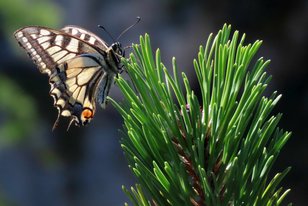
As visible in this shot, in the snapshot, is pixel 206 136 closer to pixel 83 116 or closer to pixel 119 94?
pixel 83 116

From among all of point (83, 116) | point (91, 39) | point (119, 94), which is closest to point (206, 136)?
point (83, 116)

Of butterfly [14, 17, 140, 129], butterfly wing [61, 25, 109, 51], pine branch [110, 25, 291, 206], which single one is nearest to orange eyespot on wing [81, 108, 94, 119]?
butterfly [14, 17, 140, 129]

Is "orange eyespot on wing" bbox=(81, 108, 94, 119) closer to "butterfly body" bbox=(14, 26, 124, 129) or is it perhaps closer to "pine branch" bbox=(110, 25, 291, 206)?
"butterfly body" bbox=(14, 26, 124, 129)

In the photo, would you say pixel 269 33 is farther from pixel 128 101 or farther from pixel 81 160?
pixel 128 101

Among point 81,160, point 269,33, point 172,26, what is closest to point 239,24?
point 269,33

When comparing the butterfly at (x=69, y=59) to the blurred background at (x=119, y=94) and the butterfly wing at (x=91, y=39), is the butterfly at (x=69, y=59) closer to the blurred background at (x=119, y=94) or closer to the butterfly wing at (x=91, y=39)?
the butterfly wing at (x=91, y=39)

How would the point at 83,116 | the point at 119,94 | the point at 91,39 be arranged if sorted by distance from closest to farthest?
the point at 83,116
the point at 91,39
the point at 119,94
